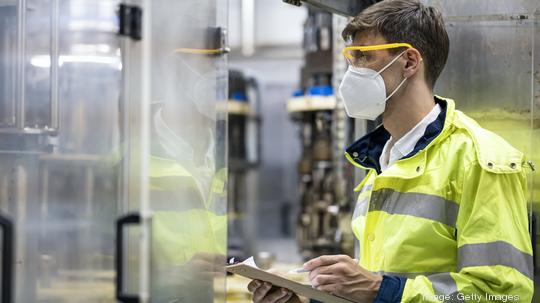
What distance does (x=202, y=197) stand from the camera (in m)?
1.93

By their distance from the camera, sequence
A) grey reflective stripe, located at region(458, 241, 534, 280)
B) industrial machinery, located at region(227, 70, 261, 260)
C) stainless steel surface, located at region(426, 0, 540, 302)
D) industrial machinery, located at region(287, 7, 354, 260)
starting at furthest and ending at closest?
industrial machinery, located at region(227, 70, 261, 260) → industrial machinery, located at region(287, 7, 354, 260) → stainless steel surface, located at region(426, 0, 540, 302) → grey reflective stripe, located at region(458, 241, 534, 280)

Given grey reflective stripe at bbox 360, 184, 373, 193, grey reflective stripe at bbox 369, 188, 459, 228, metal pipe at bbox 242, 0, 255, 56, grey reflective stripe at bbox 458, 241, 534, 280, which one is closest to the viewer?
grey reflective stripe at bbox 458, 241, 534, 280

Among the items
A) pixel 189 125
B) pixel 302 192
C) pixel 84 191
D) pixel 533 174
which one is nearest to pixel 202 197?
pixel 189 125

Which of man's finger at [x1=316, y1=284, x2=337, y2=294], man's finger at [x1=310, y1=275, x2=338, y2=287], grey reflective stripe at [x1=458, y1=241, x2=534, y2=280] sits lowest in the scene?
man's finger at [x1=316, y1=284, x2=337, y2=294]

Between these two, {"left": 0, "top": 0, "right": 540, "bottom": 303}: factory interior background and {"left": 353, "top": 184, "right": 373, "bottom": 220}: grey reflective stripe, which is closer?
{"left": 0, "top": 0, "right": 540, "bottom": 303}: factory interior background

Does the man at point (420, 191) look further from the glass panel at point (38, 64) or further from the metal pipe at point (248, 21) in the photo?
the metal pipe at point (248, 21)

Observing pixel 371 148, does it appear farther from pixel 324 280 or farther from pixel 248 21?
pixel 248 21

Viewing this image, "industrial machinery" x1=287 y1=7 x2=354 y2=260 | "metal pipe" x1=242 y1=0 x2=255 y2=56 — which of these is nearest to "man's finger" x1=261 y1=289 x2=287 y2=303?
"industrial machinery" x1=287 y1=7 x2=354 y2=260

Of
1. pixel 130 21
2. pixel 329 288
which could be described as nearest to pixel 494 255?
pixel 329 288

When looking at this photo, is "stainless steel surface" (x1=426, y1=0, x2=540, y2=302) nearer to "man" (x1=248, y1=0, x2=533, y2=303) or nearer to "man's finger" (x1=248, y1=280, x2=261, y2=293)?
"man" (x1=248, y1=0, x2=533, y2=303)

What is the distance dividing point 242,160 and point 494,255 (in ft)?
18.5

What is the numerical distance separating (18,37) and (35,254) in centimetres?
48

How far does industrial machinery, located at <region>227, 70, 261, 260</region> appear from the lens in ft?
23.2

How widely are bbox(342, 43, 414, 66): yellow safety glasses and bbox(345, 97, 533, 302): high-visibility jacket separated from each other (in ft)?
0.67
